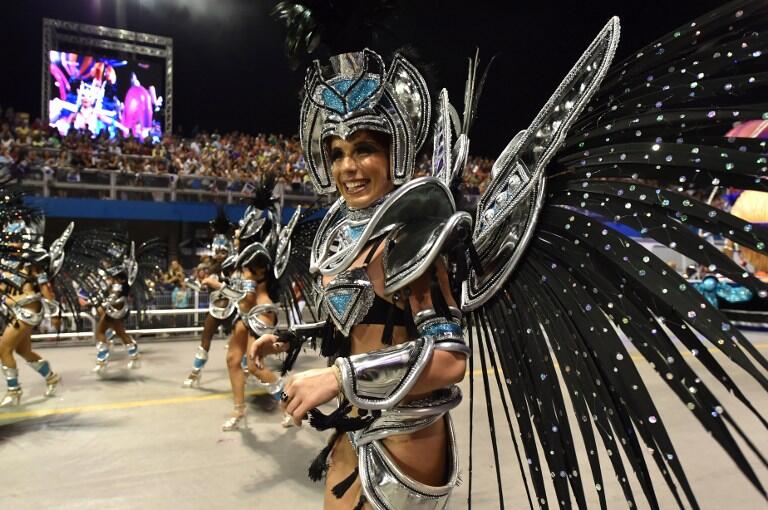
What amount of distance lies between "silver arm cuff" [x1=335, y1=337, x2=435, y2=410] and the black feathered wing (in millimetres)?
315

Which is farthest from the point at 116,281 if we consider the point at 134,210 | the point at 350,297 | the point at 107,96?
the point at 107,96

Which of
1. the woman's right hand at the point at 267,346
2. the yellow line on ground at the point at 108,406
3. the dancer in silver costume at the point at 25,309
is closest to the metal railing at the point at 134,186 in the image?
the dancer in silver costume at the point at 25,309

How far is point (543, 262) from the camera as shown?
1.34m

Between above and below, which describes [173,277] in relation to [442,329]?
below

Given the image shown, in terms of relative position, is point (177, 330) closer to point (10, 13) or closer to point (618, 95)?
point (618, 95)

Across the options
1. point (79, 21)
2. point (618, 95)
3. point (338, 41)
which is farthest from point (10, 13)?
point (618, 95)

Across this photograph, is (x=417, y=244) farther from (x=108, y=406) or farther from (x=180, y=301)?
(x=180, y=301)

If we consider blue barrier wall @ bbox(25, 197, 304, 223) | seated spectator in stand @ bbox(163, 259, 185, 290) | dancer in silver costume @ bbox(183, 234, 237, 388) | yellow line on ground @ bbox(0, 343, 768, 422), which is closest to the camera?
yellow line on ground @ bbox(0, 343, 768, 422)

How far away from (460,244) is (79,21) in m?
19.7

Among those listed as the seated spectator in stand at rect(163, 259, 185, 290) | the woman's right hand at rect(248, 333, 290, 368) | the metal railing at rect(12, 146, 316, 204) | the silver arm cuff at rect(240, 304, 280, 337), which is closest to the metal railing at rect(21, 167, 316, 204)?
the metal railing at rect(12, 146, 316, 204)

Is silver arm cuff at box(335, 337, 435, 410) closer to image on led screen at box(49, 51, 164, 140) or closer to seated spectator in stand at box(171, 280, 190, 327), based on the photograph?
seated spectator in stand at box(171, 280, 190, 327)

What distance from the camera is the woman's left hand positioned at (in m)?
1.25

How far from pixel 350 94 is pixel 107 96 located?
1894cm

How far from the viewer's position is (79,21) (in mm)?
16531
